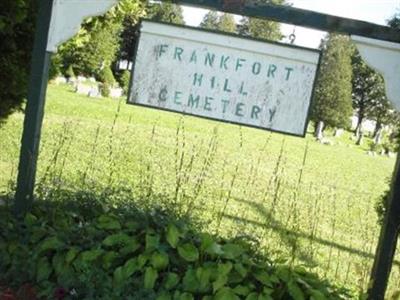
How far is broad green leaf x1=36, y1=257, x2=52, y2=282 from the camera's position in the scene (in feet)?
11.8

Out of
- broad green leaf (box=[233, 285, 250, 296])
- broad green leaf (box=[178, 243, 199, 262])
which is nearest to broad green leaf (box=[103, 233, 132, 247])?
broad green leaf (box=[178, 243, 199, 262])

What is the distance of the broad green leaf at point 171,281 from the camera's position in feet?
11.0

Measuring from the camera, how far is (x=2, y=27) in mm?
6098

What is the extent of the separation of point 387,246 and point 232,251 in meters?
1.06

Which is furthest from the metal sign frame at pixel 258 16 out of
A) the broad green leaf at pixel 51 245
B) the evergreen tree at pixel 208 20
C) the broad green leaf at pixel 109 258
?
the broad green leaf at pixel 109 258

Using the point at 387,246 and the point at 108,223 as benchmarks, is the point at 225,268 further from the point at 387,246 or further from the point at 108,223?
the point at 387,246

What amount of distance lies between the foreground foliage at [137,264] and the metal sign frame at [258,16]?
0.94ft

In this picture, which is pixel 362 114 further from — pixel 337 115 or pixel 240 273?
pixel 240 273

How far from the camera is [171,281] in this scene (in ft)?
11.0

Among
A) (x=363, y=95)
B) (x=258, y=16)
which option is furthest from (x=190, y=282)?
(x=363, y=95)

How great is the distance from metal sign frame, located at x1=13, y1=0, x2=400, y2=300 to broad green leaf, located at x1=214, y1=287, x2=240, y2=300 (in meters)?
1.13

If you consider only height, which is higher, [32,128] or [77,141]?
[32,128]

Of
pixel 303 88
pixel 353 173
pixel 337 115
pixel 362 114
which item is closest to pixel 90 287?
pixel 303 88

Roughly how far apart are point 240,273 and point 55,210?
1508 millimetres
